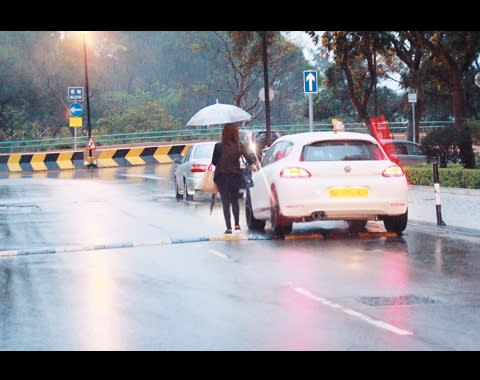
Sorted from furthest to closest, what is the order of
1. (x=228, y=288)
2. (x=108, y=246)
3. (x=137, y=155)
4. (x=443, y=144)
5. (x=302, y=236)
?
(x=137, y=155)
(x=443, y=144)
(x=302, y=236)
(x=108, y=246)
(x=228, y=288)

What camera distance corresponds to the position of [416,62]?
135 feet

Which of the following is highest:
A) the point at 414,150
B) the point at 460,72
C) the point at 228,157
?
→ the point at 460,72

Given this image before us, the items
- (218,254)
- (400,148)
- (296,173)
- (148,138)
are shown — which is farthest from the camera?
(148,138)

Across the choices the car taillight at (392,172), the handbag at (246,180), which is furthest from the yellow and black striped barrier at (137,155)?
the car taillight at (392,172)

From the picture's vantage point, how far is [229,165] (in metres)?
17.6

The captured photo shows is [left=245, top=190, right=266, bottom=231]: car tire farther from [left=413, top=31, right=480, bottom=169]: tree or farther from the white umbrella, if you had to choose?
the white umbrella

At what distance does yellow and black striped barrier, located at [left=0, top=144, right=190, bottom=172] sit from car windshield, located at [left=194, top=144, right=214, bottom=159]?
2501 cm

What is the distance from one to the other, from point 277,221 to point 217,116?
2212 centimetres

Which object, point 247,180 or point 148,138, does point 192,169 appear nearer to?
point 247,180

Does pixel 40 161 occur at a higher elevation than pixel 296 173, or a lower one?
lower

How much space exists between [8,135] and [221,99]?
33.2m

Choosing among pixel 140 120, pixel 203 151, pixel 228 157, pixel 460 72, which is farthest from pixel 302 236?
pixel 140 120

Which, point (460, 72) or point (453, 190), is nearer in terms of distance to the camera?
point (453, 190)
